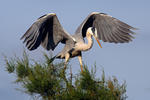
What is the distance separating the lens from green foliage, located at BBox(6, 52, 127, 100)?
9.48 m

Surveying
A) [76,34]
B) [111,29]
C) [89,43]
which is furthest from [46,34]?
[111,29]

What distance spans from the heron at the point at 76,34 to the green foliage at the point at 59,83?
1.52 m

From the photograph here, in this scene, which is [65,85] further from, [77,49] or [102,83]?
[77,49]

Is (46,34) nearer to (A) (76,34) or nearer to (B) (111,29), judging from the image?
(A) (76,34)

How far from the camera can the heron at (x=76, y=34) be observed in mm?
11922

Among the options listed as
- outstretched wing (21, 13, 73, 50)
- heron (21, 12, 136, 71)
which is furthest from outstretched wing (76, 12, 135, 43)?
outstretched wing (21, 13, 73, 50)

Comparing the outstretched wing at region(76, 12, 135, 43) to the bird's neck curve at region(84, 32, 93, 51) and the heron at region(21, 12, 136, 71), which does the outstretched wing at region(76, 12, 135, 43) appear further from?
the bird's neck curve at region(84, 32, 93, 51)

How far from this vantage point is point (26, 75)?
10430mm

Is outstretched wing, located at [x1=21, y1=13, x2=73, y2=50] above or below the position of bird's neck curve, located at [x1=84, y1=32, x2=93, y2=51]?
above

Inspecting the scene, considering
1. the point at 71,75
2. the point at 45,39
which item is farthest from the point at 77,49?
the point at 71,75

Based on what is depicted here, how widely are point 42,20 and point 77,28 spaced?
155 centimetres

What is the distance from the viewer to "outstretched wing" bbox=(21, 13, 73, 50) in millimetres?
11859

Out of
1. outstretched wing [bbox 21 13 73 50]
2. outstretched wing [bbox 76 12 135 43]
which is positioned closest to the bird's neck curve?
outstretched wing [bbox 21 13 73 50]

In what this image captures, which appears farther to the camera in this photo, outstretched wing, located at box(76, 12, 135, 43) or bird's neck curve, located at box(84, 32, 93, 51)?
outstretched wing, located at box(76, 12, 135, 43)
